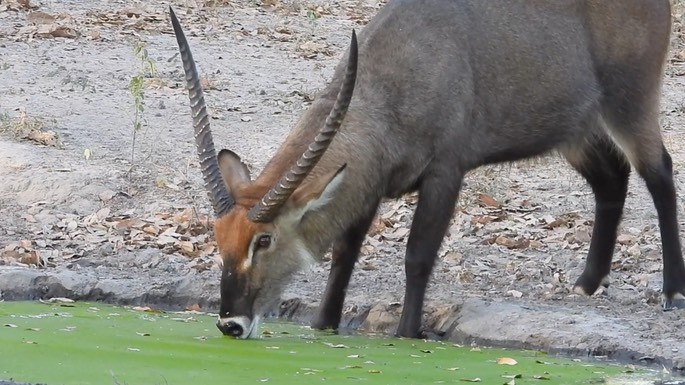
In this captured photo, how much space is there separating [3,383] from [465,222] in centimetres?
533

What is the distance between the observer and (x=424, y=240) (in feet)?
26.6

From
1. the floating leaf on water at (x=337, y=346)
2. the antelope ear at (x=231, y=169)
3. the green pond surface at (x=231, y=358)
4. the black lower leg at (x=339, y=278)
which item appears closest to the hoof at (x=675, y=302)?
the green pond surface at (x=231, y=358)

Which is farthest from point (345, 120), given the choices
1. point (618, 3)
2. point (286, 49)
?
point (286, 49)

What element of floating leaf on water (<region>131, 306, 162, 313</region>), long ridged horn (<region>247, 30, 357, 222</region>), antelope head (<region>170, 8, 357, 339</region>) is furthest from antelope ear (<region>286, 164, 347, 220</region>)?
floating leaf on water (<region>131, 306, 162, 313</region>)

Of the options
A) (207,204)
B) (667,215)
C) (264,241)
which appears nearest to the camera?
(264,241)

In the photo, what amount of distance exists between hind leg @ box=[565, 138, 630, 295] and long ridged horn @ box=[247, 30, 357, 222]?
2.59m

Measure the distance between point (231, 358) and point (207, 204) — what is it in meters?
4.79

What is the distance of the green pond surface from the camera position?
6.14 meters

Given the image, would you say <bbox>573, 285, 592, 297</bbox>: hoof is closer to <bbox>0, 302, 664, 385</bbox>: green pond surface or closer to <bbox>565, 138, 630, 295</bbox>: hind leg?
<bbox>565, 138, 630, 295</bbox>: hind leg

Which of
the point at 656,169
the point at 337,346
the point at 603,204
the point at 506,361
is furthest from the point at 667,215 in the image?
the point at 337,346

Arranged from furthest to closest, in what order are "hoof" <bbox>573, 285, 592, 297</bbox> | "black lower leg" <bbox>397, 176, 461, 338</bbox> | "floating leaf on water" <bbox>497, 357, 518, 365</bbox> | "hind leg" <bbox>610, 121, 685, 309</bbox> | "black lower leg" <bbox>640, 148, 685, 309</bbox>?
"hoof" <bbox>573, 285, 592, 297</bbox> → "hind leg" <bbox>610, 121, 685, 309</bbox> → "black lower leg" <bbox>640, 148, 685, 309</bbox> → "black lower leg" <bbox>397, 176, 461, 338</bbox> → "floating leaf on water" <bbox>497, 357, 518, 365</bbox>

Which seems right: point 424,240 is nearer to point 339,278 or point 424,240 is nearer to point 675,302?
point 339,278

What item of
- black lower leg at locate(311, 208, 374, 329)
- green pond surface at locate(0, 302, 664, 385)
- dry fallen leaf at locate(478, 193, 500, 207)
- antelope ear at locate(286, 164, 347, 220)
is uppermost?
dry fallen leaf at locate(478, 193, 500, 207)

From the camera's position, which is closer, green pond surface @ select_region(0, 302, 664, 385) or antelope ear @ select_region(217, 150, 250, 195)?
green pond surface @ select_region(0, 302, 664, 385)
